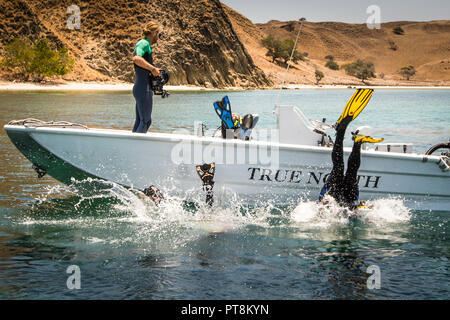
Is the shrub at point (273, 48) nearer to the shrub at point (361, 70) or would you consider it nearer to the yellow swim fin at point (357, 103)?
the shrub at point (361, 70)

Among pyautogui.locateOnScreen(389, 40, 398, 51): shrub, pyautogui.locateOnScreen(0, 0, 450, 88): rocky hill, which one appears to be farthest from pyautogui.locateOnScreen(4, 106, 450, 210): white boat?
pyautogui.locateOnScreen(389, 40, 398, 51): shrub

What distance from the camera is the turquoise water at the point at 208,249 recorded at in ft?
14.3

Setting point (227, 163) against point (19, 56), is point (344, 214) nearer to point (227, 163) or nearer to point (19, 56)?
point (227, 163)

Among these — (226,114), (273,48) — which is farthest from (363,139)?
(273,48)

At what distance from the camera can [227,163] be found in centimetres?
629

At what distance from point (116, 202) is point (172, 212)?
3.02 feet

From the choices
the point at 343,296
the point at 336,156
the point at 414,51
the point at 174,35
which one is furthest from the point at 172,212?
the point at 414,51

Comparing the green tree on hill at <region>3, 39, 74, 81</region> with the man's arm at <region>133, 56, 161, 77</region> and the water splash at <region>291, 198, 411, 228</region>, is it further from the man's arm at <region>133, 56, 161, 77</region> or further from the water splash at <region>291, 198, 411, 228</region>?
the water splash at <region>291, 198, 411, 228</region>

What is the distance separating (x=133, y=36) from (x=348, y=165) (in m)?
66.7

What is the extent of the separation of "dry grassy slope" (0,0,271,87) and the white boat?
175ft

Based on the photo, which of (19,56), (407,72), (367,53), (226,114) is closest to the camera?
(226,114)

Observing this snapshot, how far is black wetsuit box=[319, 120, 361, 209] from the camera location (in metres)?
6.15

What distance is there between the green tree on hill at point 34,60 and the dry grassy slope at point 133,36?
3.30 metres

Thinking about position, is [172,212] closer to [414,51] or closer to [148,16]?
[148,16]
